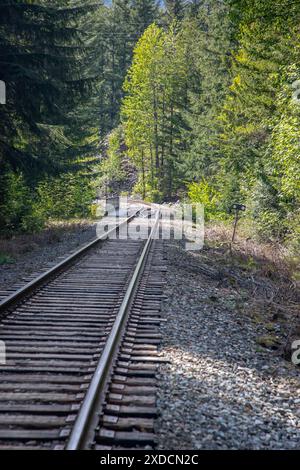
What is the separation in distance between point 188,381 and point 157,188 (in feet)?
139

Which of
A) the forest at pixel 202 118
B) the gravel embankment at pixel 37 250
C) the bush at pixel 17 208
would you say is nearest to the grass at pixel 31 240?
the gravel embankment at pixel 37 250

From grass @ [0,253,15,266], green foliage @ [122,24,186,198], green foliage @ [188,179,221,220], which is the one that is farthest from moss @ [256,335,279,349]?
green foliage @ [122,24,186,198]

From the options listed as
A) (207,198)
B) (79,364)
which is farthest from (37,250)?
(207,198)

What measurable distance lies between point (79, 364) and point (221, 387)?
65.5 inches

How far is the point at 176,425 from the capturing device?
148 inches

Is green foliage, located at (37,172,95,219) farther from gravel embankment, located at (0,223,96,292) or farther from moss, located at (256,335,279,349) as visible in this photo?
moss, located at (256,335,279,349)

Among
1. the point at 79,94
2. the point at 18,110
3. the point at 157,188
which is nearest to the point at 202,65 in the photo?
the point at 79,94

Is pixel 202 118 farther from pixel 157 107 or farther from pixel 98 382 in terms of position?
pixel 98 382

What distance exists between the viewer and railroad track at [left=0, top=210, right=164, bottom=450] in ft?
11.6

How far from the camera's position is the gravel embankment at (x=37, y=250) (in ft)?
30.8

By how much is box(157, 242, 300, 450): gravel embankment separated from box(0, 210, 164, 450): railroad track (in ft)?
0.72

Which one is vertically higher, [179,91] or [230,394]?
[179,91]

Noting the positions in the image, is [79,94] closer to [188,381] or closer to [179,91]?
[188,381]

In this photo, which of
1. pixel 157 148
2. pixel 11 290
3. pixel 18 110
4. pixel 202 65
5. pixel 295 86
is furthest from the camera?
pixel 157 148
